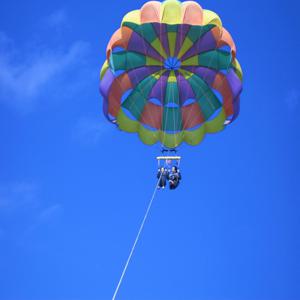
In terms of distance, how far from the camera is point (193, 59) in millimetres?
26859

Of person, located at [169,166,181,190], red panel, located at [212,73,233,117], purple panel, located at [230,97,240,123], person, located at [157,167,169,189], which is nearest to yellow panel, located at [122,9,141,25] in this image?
red panel, located at [212,73,233,117]

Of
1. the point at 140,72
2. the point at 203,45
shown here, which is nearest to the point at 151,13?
the point at 203,45

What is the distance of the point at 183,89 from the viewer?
27.6 metres

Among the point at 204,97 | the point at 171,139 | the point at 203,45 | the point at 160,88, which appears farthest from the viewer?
the point at 171,139

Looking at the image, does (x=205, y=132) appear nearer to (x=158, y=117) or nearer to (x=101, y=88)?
(x=158, y=117)

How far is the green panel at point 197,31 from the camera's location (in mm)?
25828

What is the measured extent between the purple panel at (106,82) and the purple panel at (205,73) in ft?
8.43

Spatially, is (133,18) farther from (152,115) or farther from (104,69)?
(152,115)

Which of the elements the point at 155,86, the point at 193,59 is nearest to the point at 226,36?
the point at 193,59

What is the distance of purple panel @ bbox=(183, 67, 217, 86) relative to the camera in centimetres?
2698

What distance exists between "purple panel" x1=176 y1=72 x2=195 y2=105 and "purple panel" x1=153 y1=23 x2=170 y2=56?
1.21m

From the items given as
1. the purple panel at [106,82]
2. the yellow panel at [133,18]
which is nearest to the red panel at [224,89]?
the yellow panel at [133,18]

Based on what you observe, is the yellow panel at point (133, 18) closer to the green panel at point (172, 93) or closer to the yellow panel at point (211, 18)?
the yellow panel at point (211, 18)

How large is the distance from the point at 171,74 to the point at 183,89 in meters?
0.67
